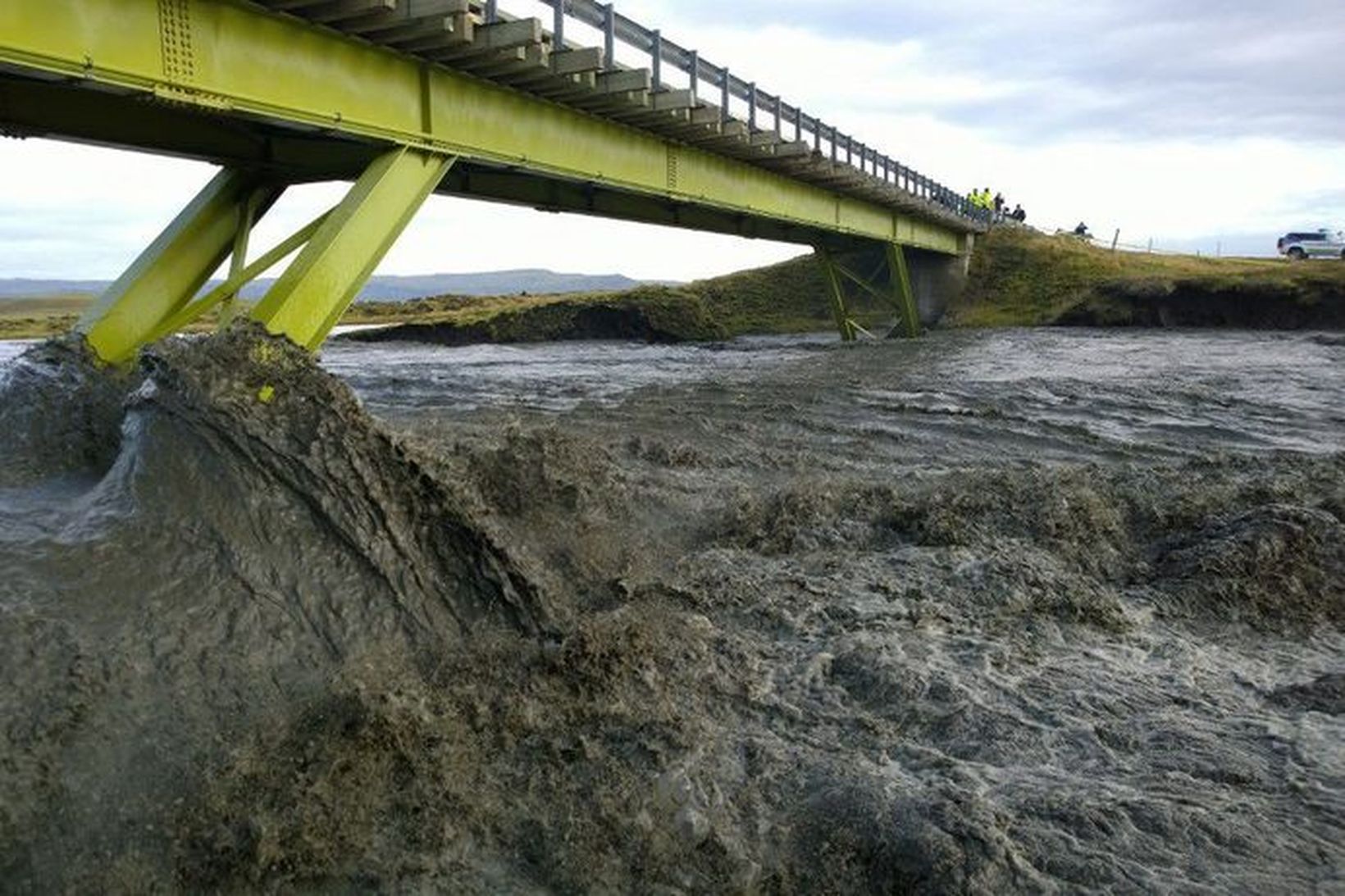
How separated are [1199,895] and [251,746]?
3.89 metres

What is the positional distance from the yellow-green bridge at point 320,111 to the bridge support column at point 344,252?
0.02 m

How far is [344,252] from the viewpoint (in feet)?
31.8

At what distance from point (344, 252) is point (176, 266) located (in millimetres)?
2985

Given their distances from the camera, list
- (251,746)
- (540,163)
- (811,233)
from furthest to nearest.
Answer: (811,233)
(540,163)
(251,746)

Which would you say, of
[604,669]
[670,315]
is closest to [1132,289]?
[670,315]

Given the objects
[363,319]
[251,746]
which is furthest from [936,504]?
[363,319]

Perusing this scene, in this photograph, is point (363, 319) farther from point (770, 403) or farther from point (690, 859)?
point (690, 859)

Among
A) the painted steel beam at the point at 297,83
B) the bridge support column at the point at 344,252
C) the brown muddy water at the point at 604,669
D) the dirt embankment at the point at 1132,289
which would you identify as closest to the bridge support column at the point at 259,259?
the bridge support column at the point at 344,252

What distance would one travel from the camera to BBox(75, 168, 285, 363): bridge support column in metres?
10.6

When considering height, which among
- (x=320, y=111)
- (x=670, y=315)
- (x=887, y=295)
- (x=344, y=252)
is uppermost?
(x=320, y=111)

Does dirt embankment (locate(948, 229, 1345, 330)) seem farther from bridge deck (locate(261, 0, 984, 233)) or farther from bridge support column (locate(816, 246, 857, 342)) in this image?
bridge deck (locate(261, 0, 984, 233))

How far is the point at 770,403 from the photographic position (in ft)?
57.8

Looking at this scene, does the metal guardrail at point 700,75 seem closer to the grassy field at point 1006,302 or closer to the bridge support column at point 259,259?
the bridge support column at point 259,259

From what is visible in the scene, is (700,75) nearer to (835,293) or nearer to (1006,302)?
(835,293)
